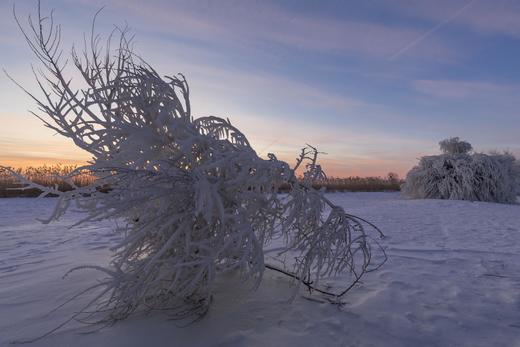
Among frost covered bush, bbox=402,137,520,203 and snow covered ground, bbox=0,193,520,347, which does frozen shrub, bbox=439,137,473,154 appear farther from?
snow covered ground, bbox=0,193,520,347

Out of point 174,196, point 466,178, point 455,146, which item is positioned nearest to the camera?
point 174,196

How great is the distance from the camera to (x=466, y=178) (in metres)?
10.9

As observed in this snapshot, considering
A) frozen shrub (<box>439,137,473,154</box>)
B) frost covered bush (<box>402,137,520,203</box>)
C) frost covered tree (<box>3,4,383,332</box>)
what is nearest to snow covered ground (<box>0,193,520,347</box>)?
frost covered tree (<box>3,4,383,332</box>)

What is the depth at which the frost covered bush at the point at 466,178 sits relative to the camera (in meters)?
11.0

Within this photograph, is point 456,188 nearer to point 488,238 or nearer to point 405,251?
point 488,238

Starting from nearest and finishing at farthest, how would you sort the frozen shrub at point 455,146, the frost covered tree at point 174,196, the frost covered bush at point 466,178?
1. the frost covered tree at point 174,196
2. the frost covered bush at point 466,178
3. the frozen shrub at point 455,146

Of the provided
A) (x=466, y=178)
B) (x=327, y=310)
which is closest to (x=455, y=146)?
(x=466, y=178)

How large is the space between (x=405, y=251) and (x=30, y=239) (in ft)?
14.3

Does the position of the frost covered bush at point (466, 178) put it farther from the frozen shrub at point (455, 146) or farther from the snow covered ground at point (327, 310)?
the snow covered ground at point (327, 310)

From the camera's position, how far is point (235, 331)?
1.67m

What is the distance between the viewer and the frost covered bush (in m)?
11.0

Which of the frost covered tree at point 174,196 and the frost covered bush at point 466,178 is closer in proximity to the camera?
the frost covered tree at point 174,196

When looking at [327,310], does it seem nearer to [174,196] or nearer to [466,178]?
[174,196]

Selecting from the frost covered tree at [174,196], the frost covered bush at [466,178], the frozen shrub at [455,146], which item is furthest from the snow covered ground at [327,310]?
the frozen shrub at [455,146]
